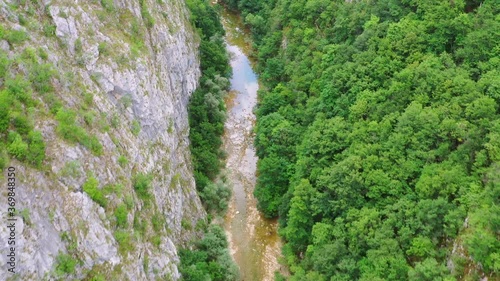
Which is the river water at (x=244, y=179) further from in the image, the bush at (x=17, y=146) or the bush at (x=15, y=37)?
the bush at (x=15, y=37)

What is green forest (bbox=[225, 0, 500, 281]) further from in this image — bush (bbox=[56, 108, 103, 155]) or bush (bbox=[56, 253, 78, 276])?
bush (bbox=[56, 108, 103, 155])

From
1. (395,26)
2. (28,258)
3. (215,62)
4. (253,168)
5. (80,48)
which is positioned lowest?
(253,168)

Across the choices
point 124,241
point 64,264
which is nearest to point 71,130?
point 124,241

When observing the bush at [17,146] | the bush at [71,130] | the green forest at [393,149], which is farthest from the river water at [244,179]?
the bush at [17,146]

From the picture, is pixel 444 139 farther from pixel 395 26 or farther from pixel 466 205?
pixel 395 26

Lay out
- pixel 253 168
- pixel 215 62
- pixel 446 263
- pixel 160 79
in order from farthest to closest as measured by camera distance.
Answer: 1. pixel 215 62
2. pixel 253 168
3. pixel 160 79
4. pixel 446 263

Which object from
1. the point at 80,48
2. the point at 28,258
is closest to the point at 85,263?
the point at 28,258

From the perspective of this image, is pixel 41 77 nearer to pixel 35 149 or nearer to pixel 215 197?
pixel 35 149
